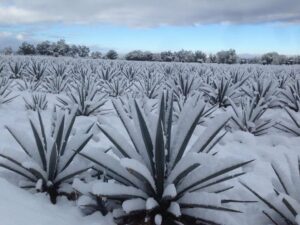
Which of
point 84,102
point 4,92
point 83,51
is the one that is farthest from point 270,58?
point 84,102

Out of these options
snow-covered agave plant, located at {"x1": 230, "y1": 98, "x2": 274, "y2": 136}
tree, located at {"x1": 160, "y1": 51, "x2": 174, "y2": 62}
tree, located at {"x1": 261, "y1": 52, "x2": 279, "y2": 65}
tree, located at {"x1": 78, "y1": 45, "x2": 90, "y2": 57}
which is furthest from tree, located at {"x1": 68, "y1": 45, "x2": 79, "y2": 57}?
snow-covered agave plant, located at {"x1": 230, "y1": 98, "x2": 274, "y2": 136}

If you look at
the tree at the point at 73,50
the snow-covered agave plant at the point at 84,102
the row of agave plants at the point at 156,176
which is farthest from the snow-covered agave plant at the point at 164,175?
the tree at the point at 73,50

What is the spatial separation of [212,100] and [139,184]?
515cm

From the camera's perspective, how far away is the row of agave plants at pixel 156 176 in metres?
2.00

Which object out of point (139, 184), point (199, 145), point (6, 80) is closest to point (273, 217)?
point (199, 145)

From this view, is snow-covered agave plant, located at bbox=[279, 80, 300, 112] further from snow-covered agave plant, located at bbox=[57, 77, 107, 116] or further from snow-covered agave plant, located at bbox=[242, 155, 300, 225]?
Answer: snow-covered agave plant, located at bbox=[242, 155, 300, 225]

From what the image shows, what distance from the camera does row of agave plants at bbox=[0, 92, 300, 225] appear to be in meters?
2.00

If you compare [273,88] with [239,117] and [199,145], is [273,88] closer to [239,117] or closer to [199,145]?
[239,117]

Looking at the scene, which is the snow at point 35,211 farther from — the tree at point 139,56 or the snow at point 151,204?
the tree at point 139,56

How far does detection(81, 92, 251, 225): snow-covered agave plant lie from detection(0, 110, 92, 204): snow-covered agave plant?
0.25m

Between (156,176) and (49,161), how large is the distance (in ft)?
2.39

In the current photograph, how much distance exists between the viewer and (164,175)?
2.15 metres

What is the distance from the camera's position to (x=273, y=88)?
719 centimetres

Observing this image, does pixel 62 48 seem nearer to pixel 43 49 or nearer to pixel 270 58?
pixel 43 49
